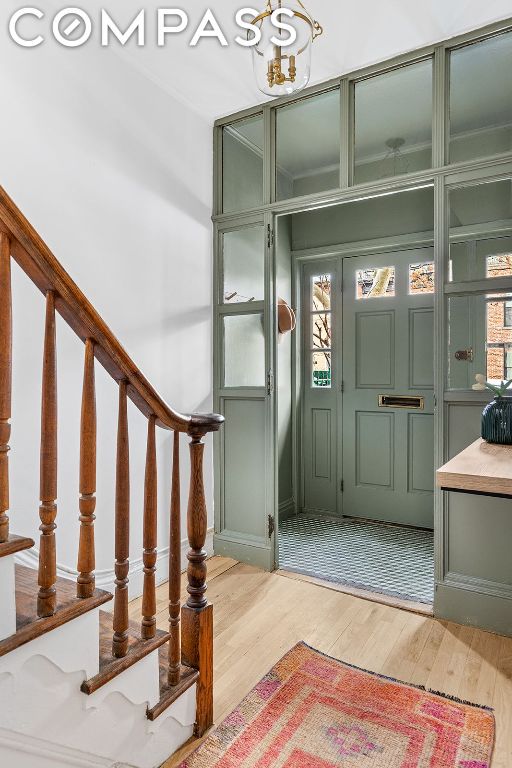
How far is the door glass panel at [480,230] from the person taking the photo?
2338mm

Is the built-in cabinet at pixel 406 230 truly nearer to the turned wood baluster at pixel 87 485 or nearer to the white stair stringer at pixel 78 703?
the white stair stringer at pixel 78 703

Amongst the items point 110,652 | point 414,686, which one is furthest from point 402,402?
point 110,652

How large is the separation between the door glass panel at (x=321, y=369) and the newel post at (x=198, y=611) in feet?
8.53

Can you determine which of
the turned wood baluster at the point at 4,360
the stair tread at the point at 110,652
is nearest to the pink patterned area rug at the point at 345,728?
the stair tread at the point at 110,652

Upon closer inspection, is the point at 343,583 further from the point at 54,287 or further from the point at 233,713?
the point at 54,287

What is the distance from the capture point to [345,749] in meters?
1.61

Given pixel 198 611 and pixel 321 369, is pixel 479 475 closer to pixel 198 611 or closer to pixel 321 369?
pixel 198 611

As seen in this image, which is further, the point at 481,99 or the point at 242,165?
the point at 242,165

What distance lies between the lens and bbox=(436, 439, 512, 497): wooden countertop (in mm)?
1404

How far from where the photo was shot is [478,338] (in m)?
2.41

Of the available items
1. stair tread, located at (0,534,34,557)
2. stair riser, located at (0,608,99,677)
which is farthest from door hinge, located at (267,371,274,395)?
stair tread, located at (0,534,34,557)

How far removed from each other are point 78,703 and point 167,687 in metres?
0.40

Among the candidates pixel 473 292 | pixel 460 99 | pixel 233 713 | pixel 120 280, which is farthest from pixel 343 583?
pixel 460 99

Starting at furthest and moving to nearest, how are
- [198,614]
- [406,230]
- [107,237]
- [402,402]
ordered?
[402,402]
[406,230]
[107,237]
[198,614]
